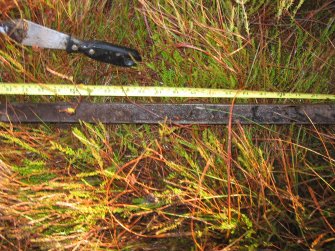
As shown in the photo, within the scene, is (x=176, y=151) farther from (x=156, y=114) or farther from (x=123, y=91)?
(x=123, y=91)

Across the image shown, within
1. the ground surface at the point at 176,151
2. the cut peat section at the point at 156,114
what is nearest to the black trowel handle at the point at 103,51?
the ground surface at the point at 176,151

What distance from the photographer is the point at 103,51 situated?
6.62 feet

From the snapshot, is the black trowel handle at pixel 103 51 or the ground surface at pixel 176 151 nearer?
the ground surface at pixel 176 151

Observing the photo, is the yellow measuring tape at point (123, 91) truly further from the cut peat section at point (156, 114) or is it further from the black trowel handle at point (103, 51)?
the black trowel handle at point (103, 51)

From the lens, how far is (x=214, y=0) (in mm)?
2098

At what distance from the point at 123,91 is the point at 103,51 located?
0.28 m

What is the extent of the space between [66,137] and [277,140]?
1237 mm

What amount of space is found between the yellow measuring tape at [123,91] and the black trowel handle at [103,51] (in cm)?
20

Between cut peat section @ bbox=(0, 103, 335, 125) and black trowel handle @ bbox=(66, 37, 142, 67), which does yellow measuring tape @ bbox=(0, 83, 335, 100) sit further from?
black trowel handle @ bbox=(66, 37, 142, 67)

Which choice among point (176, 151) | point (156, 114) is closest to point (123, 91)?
point (156, 114)

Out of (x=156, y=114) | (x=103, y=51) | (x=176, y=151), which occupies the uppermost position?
(x=103, y=51)

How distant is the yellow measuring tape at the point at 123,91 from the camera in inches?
76.3

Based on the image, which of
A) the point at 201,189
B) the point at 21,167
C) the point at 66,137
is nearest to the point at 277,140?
the point at 201,189

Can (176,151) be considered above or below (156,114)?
below
